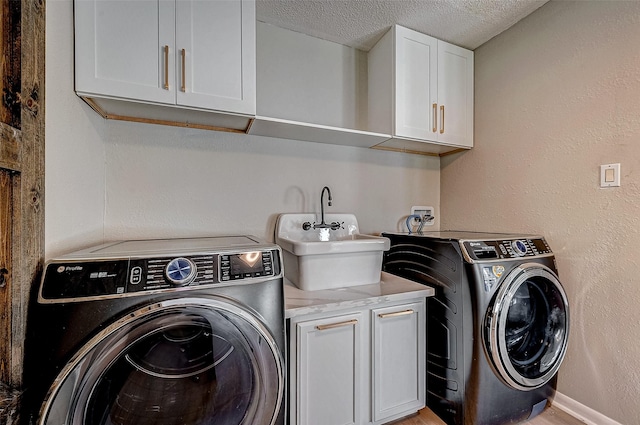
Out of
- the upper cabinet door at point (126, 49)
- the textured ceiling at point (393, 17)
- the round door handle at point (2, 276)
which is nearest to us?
the round door handle at point (2, 276)

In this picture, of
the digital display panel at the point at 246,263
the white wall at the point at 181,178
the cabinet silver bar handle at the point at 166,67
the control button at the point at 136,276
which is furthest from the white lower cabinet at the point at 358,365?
the cabinet silver bar handle at the point at 166,67

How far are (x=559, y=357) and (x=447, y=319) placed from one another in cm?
67

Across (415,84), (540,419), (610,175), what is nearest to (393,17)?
(415,84)

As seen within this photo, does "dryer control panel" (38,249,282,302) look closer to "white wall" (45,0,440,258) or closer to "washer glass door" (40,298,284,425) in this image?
"washer glass door" (40,298,284,425)

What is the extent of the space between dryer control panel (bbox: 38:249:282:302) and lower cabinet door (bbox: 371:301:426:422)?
2.34ft

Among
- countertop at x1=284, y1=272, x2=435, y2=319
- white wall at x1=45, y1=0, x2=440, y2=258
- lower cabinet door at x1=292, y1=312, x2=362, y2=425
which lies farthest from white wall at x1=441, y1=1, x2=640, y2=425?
lower cabinet door at x1=292, y1=312, x2=362, y2=425

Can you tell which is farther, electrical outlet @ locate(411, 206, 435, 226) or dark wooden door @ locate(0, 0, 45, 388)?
electrical outlet @ locate(411, 206, 435, 226)

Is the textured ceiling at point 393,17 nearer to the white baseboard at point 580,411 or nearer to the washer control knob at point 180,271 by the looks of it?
the washer control knob at point 180,271

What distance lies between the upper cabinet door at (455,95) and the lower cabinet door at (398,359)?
128 cm

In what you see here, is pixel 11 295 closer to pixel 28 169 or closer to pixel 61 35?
pixel 28 169

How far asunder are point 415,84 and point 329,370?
6.03 ft

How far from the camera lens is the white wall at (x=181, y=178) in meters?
1.08

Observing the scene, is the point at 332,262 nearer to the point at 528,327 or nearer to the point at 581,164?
the point at 528,327

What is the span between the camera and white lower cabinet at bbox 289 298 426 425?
4.26 feet
